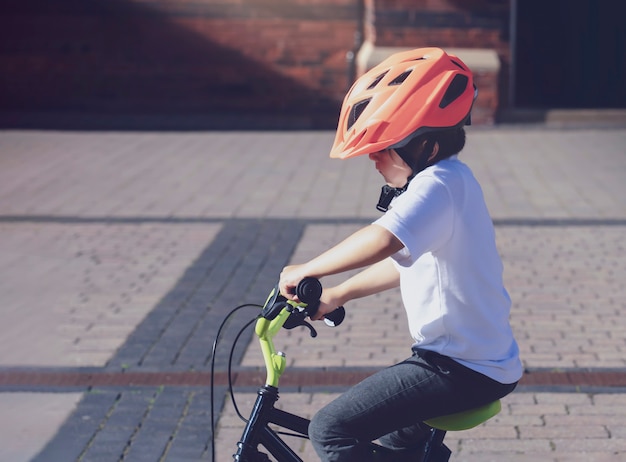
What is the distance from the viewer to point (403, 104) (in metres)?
2.72

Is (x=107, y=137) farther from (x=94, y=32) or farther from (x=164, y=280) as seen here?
(x=164, y=280)

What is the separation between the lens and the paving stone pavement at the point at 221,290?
4.77 m

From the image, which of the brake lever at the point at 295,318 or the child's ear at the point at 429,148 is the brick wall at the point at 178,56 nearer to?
the child's ear at the point at 429,148

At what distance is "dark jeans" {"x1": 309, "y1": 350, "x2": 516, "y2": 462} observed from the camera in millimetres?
2734

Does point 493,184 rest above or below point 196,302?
below

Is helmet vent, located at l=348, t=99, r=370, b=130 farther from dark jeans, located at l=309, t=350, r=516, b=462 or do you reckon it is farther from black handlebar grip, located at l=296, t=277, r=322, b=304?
dark jeans, located at l=309, t=350, r=516, b=462

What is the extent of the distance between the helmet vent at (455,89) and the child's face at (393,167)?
190mm

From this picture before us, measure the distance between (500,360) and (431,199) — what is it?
18.8 inches

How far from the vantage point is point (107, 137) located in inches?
565

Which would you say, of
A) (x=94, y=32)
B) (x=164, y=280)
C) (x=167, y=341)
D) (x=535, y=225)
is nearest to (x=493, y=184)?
(x=535, y=225)

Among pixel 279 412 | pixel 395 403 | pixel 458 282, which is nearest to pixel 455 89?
pixel 458 282

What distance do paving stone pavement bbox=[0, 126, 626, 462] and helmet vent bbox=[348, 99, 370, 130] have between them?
2.06 metres

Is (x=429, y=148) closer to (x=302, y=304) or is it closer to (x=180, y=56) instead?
(x=302, y=304)

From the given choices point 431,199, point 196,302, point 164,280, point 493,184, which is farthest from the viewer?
point 493,184
